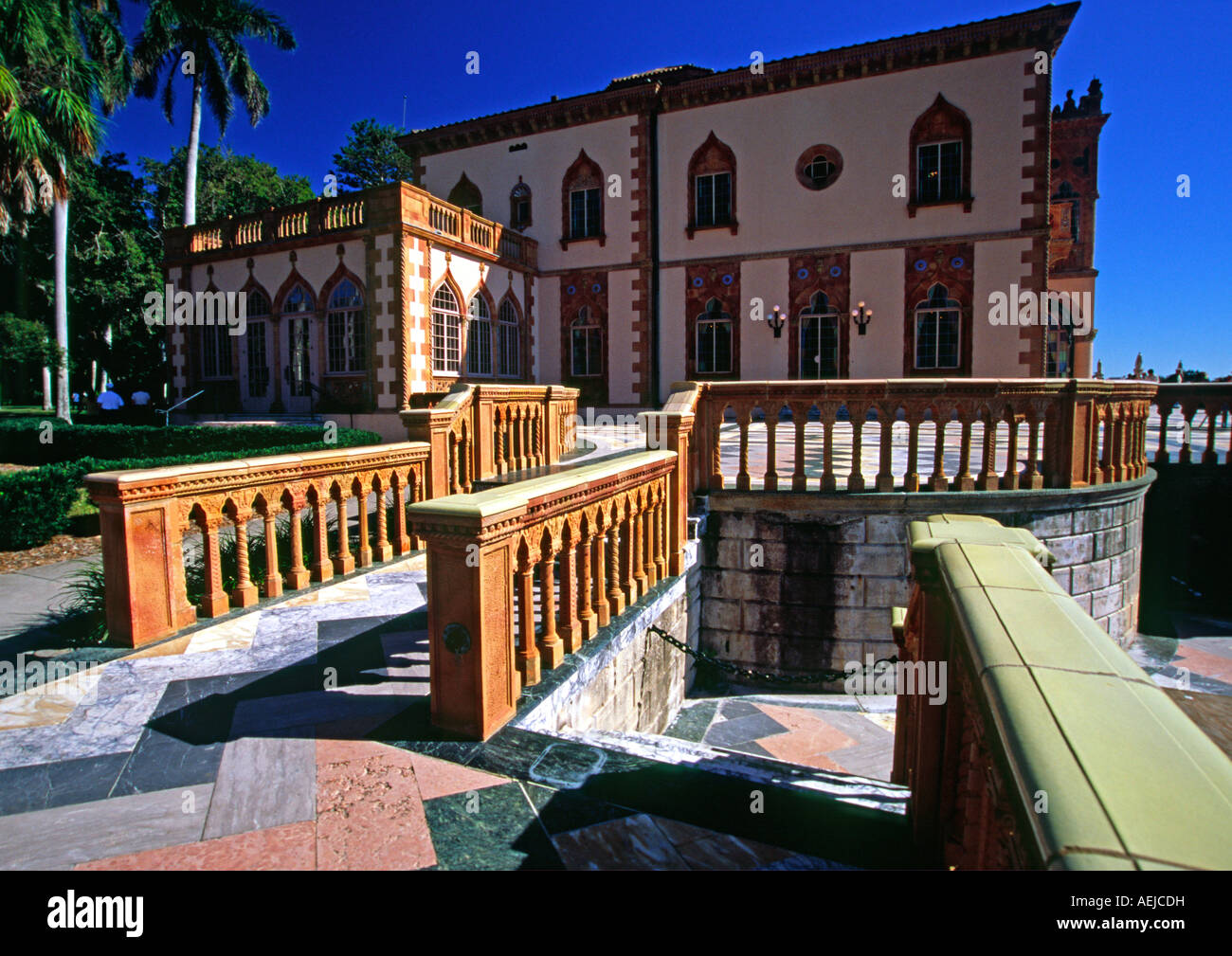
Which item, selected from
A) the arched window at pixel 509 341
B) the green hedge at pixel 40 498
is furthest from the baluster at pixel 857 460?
the arched window at pixel 509 341

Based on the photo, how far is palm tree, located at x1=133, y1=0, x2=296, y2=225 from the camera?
23328mm

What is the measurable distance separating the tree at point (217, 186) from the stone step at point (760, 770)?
3642 centimetres

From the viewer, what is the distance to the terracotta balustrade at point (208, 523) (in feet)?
14.3

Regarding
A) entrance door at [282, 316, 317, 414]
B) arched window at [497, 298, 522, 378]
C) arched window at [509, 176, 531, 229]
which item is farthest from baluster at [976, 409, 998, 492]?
arched window at [509, 176, 531, 229]

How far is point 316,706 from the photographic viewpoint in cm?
361

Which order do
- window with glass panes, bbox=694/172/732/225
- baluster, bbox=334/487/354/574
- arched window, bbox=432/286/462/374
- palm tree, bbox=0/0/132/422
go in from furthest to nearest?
window with glass panes, bbox=694/172/732/225 < arched window, bbox=432/286/462/374 < palm tree, bbox=0/0/132/422 < baluster, bbox=334/487/354/574

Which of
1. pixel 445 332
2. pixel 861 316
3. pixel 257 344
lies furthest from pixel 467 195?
pixel 861 316

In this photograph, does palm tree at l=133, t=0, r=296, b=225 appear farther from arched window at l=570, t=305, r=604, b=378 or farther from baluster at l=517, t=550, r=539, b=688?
baluster at l=517, t=550, r=539, b=688

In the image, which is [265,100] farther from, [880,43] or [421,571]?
[421,571]

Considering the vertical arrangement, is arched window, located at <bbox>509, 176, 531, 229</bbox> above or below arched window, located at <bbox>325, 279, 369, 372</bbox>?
above

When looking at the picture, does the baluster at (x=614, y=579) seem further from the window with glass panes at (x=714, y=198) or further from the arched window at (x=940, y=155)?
the window with glass panes at (x=714, y=198)

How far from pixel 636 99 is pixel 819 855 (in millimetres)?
21757

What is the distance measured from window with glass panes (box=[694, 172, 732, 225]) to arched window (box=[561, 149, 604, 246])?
303 centimetres

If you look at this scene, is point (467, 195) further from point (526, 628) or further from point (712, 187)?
point (526, 628)
